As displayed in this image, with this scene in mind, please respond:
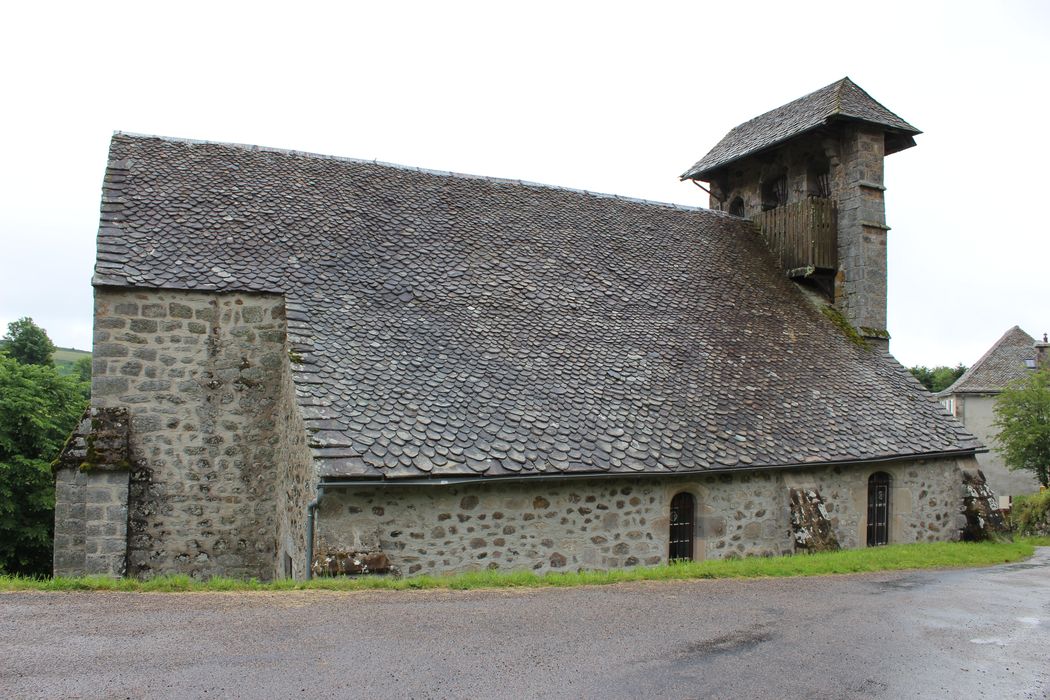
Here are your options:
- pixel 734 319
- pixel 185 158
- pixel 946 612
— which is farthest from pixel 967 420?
pixel 185 158

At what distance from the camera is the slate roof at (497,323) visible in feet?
41.1

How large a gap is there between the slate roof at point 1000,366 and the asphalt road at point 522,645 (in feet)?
119

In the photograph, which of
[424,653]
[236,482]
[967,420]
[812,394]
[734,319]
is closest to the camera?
[424,653]

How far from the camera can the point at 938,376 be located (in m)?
75.0

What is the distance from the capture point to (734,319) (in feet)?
57.9

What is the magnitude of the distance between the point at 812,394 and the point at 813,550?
11.4 feet

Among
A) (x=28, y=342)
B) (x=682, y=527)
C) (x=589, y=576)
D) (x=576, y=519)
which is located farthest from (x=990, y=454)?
(x=28, y=342)

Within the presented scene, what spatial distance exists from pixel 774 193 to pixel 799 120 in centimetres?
231

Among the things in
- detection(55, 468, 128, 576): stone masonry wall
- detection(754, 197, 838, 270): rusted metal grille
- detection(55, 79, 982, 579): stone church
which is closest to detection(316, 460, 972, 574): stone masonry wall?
detection(55, 79, 982, 579): stone church

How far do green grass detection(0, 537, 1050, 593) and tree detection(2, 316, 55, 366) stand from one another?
36.4 m

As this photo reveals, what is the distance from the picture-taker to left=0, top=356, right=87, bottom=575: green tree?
20219mm

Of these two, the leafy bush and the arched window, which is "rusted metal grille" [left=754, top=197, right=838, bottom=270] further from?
the leafy bush

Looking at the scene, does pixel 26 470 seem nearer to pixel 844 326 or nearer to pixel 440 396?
pixel 440 396

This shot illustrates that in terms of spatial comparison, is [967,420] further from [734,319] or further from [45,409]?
[45,409]
